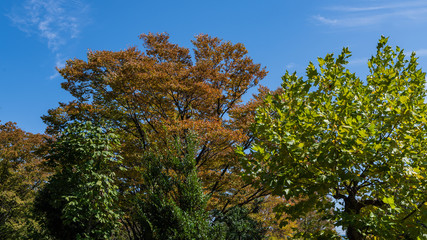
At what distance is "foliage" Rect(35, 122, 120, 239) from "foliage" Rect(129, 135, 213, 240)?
2305 mm

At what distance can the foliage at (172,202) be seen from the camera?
629 cm

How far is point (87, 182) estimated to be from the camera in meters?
8.73

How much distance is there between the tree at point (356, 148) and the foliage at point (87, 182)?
5.58 m

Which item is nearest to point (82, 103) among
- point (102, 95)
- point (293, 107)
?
point (102, 95)

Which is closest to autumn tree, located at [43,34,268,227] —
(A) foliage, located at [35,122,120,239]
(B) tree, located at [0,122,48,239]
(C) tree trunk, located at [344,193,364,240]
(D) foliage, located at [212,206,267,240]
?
(D) foliage, located at [212,206,267,240]

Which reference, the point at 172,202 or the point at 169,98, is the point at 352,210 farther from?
the point at 169,98

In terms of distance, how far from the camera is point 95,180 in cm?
887

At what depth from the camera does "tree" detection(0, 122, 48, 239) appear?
888 inches

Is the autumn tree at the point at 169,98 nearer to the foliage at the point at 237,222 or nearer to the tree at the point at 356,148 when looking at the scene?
the foliage at the point at 237,222

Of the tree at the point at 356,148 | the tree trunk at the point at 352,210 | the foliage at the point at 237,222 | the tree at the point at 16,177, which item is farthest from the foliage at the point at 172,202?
the tree at the point at 16,177

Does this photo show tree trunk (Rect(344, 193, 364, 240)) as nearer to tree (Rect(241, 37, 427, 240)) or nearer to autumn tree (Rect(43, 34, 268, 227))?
tree (Rect(241, 37, 427, 240))

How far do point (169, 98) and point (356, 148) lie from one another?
11.3m

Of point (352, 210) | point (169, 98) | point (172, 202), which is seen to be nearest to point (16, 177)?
point (169, 98)

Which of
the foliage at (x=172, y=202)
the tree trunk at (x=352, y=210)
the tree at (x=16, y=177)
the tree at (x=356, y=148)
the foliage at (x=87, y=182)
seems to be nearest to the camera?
the tree at (x=356, y=148)
